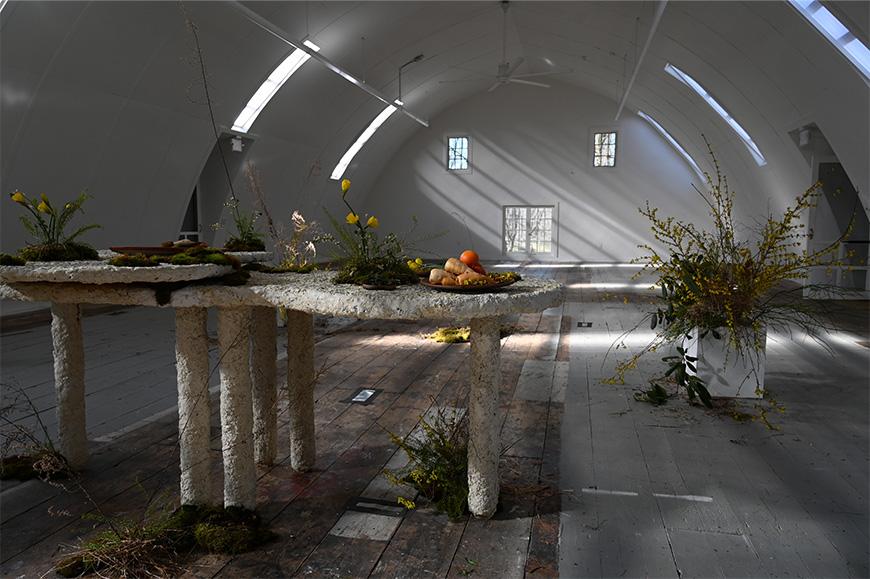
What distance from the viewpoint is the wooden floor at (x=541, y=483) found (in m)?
2.79

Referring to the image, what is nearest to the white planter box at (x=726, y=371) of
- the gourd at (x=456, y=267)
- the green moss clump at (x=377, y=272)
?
the gourd at (x=456, y=267)

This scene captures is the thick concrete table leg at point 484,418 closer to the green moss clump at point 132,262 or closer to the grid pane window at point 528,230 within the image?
the green moss clump at point 132,262

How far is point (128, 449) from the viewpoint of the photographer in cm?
400

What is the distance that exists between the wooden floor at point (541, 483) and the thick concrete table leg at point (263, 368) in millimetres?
293

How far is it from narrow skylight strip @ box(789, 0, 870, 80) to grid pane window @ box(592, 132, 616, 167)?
12.1 m

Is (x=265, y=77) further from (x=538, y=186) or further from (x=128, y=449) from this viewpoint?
(x=538, y=186)

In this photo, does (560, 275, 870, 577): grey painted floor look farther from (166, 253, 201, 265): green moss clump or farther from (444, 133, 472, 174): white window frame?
(444, 133, 472, 174): white window frame

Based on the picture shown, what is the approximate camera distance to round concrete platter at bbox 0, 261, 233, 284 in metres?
2.89

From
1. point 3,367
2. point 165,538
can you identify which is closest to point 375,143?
point 3,367

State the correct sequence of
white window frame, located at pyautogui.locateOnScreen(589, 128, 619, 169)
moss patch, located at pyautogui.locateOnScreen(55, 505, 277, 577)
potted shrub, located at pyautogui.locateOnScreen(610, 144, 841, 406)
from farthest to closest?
white window frame, located at pyautogui.locateOnScreen(589, 128, 619, 169), potted shrub, located at pyautogui.locateOnScreen(610, 144, 841, 406), moss patch, located at pyautogui.locateOnScreen(55, 505, 277, 577)

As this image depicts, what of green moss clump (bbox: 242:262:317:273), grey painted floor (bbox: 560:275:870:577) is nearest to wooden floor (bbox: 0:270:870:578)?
grey painted floor (bbox: 560:275:870:577)

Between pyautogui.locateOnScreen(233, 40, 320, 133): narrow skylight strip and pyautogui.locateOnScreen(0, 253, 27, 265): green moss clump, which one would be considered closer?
pyautogui.locateOnScreen(0, 253, 27, 265): green moss clump

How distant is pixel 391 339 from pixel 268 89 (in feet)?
22.7

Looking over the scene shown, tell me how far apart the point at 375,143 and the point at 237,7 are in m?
11.2
